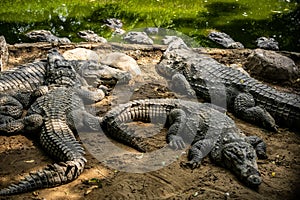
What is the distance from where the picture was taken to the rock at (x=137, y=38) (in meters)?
8.65

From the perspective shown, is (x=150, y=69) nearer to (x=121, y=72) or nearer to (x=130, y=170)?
(x=121, y=72)

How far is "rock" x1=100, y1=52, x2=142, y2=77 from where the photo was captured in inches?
276

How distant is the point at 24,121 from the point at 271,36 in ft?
23.0

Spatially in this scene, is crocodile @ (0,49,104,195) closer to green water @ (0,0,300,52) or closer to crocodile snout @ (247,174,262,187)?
crocodile snout @ (247,174,262,187)

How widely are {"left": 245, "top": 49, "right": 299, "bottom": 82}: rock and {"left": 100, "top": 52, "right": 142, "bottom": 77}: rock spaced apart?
7.43 feet

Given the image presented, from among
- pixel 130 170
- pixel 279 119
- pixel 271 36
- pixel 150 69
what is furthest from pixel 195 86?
pixel 271 36

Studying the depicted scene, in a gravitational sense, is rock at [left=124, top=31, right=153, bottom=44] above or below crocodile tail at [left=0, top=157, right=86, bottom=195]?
above

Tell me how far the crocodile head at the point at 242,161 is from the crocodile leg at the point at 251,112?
1030 mm

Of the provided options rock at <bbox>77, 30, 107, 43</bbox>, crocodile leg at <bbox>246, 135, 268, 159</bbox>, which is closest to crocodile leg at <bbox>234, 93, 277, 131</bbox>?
crocodile leg at <bbox>246, 135, 268, 159</bbox>

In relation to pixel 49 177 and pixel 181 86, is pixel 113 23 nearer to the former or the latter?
pixel 181 86

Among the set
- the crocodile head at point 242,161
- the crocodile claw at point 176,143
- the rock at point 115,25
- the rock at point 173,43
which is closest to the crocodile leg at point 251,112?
the crocodile head at point 242,161

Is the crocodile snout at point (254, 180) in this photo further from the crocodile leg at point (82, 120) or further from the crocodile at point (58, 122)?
the crocodile leg at point (82, 120)

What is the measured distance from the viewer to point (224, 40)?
9078 mm

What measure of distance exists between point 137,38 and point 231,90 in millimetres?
Answer: 3196
